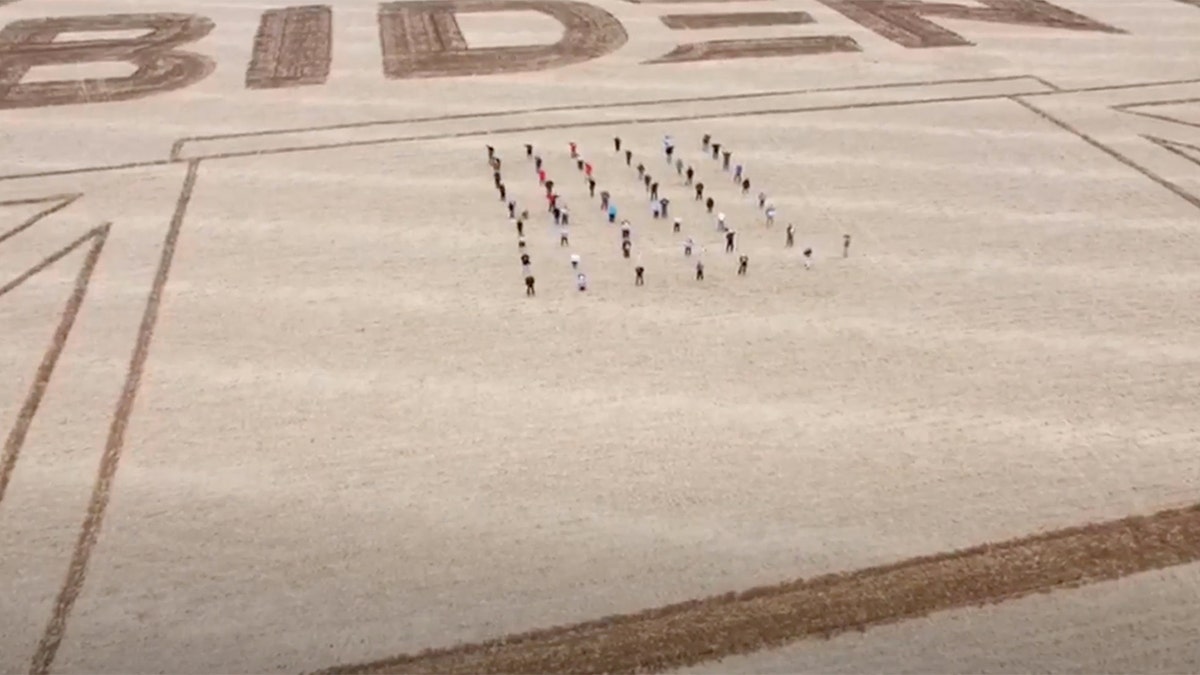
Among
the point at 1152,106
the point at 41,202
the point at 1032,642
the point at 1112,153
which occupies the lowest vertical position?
the point at 1032,642

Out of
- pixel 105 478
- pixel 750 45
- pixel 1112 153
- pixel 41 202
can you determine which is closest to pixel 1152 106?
pixel 1112 153

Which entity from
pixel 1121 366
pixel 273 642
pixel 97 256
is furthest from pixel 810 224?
pixel 97 256

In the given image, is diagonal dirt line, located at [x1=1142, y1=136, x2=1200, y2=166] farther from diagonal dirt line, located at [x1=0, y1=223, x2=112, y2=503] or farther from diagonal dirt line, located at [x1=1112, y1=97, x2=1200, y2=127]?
diagonal dirt line, located at [x1=0, y1=223, x2=112, y2=503]

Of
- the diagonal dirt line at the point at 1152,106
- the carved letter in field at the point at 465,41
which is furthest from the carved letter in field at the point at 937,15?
the carved letter in field at the point at 465,41

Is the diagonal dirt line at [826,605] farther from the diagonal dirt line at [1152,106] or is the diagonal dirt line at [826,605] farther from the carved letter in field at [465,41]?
the carved letter in field at [465,41]

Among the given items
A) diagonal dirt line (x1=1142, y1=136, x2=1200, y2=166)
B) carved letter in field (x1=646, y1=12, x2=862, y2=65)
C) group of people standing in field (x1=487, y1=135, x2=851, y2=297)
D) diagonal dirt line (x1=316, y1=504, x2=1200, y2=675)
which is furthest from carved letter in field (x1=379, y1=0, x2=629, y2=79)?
diagonal dirt line (x1=316, y1=504, x2=1200, y2=675)

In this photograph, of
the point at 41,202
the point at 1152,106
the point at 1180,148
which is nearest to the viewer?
the point at 41,202

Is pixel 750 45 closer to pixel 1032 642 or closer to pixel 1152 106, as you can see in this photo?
pixel 1152 106
